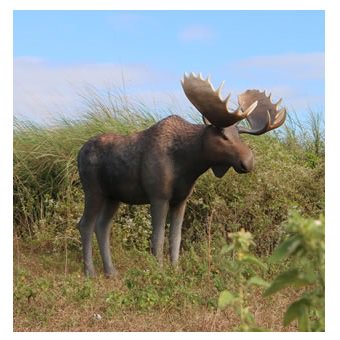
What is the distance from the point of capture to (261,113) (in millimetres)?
6750

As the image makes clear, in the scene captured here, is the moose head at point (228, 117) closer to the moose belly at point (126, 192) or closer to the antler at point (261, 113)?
the antler at point (261, 113)

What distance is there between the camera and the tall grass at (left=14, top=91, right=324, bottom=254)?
8.56 meters

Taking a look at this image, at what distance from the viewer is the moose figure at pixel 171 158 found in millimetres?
6305

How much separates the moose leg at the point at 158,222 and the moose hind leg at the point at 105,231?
638 mm

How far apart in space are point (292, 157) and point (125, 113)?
236cm

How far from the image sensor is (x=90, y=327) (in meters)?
5.41

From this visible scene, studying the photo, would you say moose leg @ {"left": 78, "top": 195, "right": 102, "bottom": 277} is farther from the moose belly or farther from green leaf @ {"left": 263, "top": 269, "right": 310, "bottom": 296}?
green leaf @ {"left": 263, "top": 269, "right": 310, "bottom": 296}

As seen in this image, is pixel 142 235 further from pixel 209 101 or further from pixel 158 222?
pixel 209 101

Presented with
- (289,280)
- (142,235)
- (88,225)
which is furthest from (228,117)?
(289,280)

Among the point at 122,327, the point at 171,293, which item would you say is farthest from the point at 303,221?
the point at 171,293

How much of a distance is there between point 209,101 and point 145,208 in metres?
3.09

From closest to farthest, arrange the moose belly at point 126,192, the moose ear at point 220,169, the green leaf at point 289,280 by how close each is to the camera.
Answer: the green leaf at point 289,280 → the moose ear at point 220,169 → the moose belly at point 126,192

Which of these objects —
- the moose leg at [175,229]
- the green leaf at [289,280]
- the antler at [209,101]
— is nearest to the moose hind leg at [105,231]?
the moose leg at [175,229]

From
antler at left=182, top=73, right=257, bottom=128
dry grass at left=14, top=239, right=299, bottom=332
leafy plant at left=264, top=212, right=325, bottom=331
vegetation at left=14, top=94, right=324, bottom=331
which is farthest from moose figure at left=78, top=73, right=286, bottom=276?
leafy plant at left=264, top=212, right=325, bottom=331
